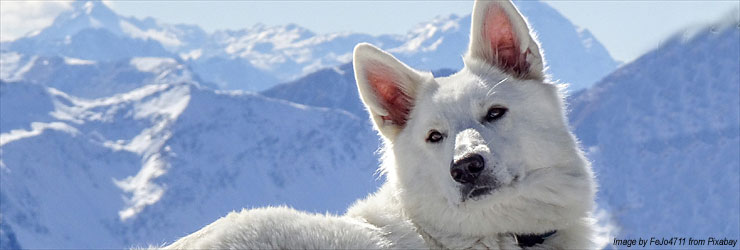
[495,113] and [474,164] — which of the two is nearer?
[474,164]

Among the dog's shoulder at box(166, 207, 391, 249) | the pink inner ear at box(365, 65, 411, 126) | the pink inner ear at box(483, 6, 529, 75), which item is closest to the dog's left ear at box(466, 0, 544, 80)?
the pink inner ear at box(483, 6, 529, 75)

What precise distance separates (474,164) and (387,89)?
1.69m

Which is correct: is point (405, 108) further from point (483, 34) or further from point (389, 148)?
point (483, 34)

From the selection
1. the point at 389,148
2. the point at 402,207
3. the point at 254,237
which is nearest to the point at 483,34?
the point at 389,148

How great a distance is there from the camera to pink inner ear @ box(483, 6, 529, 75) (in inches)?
295

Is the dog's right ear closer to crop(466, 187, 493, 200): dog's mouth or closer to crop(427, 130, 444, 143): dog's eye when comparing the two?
crop(427, 130, 444, 143): dog's eye

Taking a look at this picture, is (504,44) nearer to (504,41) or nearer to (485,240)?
(504,41)

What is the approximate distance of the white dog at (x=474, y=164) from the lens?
21.4ft

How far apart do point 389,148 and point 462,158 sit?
1.37 metres

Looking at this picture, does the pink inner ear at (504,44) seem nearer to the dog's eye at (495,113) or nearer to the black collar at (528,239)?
the dog's eye at (495,113)

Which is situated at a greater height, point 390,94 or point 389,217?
point 390,94

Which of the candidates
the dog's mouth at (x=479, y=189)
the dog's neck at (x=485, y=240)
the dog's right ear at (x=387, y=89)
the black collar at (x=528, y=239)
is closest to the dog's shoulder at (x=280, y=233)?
the dog's neck at (x=485, y=240)

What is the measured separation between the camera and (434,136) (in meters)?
7.21

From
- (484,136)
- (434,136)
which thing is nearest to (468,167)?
(484,136)
